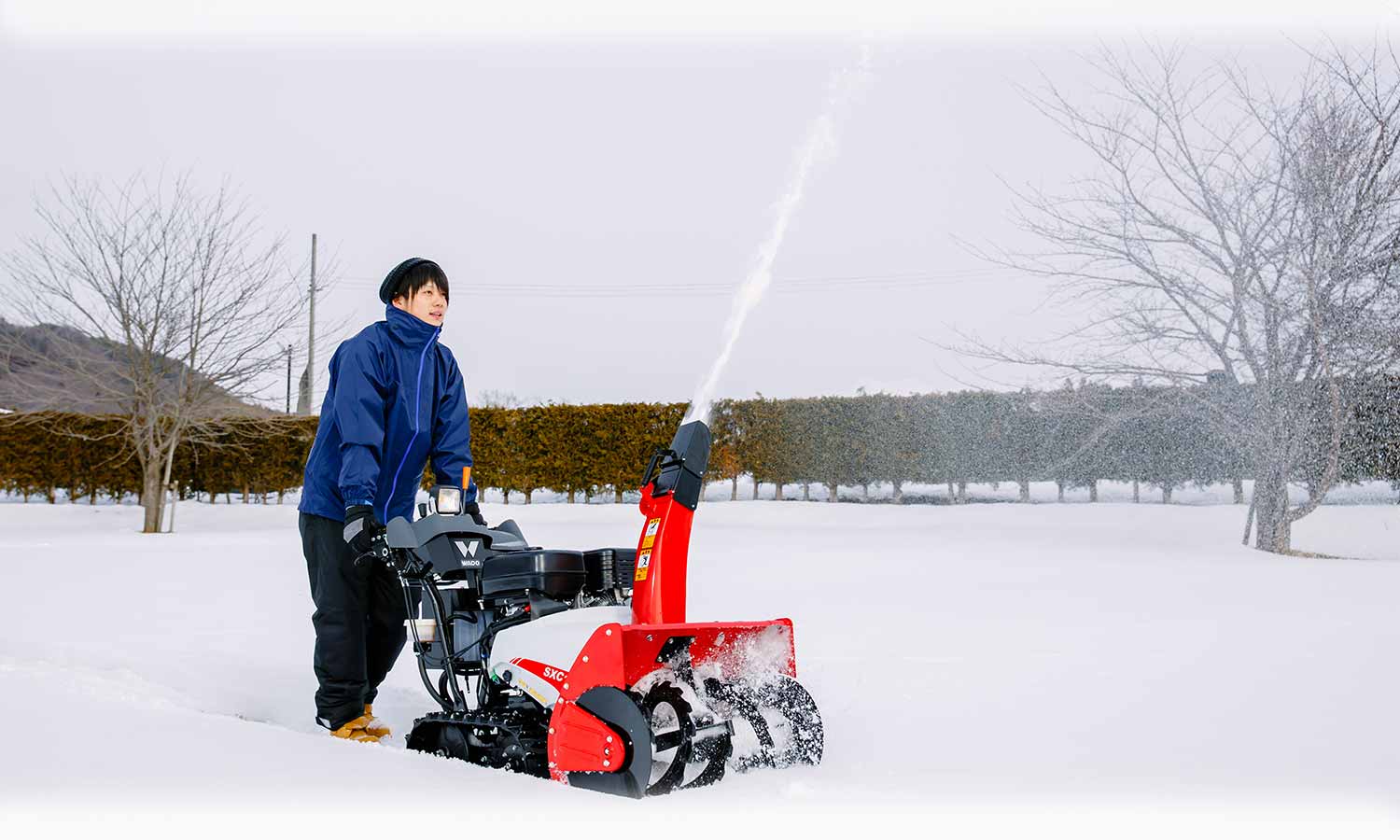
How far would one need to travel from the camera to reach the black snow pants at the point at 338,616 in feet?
13.4

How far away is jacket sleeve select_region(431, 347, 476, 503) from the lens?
430 cm

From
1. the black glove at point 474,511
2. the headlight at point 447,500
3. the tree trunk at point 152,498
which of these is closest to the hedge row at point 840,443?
the tree trunk at point 152,498

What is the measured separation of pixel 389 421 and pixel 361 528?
58 cm

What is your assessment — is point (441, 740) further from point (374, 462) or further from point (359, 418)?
point (359, 418)

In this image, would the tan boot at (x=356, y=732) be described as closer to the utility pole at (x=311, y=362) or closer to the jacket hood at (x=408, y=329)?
the jacket hood at (x=408, y=329)

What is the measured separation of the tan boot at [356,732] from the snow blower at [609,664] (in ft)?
0.87

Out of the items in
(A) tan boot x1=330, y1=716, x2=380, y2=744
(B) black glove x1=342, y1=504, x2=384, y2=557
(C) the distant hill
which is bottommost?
(A) tan boot x1=330, y1=716, x2=380, y2=744

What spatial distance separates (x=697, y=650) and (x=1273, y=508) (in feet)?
34.4

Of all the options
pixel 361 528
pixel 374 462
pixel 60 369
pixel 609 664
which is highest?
pixel 60 369

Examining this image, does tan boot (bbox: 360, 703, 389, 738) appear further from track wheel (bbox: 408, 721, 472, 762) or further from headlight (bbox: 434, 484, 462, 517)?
headlight (bbox: 434, 484, 462, 517)

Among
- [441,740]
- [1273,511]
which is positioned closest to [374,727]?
[441,740]

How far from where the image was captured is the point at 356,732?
4.05m

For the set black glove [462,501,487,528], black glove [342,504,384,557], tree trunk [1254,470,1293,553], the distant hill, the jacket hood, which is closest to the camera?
black glove [342,504,384,557]

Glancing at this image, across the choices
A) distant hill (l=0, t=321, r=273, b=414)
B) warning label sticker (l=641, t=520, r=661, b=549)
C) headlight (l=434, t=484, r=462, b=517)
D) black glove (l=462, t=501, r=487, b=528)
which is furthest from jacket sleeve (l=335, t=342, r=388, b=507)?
distant hill (l=0, t=321, r=273, b=414)
